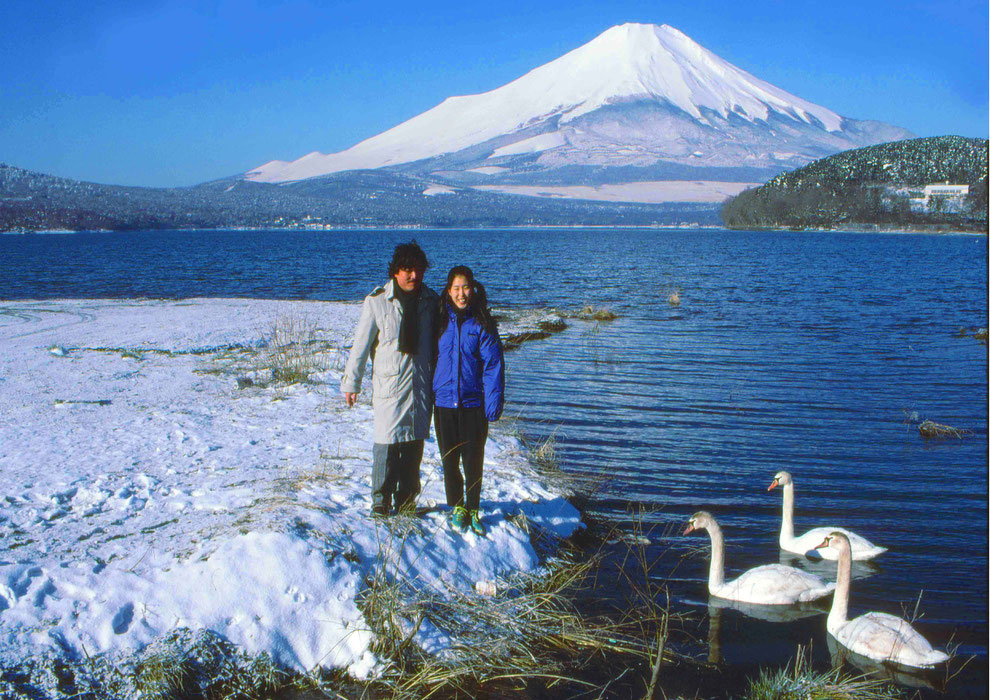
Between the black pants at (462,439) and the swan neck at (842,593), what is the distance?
265 centimetres

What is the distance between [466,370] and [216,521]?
2.15 meters

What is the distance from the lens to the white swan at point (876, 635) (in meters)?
5.26

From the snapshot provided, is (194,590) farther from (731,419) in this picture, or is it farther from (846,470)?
(731,419)

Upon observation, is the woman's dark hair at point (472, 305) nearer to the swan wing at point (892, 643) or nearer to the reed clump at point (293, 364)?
the swan wing at point (892, 643)

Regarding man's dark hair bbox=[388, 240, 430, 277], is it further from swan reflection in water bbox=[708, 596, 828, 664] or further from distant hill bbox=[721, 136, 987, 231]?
distant hill bbox=[721, 136, 987, 231]

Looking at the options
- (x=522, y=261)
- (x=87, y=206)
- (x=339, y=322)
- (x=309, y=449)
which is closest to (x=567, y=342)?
(x=339, y=322)

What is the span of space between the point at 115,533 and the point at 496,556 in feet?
8.85

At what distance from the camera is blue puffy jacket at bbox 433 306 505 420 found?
5504 millimetres

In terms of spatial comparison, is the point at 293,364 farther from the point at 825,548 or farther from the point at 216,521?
the point at 825,548

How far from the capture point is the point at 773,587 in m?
6.10

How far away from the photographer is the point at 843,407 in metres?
12.7

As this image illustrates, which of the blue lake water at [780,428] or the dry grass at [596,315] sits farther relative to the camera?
the dry grass at [596,315]

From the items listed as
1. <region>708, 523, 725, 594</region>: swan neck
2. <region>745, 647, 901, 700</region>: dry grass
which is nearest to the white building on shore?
<region>708, 523, 725, 594</region>: swan neck

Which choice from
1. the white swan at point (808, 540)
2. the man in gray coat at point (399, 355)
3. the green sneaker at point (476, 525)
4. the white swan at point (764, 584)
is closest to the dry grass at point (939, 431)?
the white swan at point (808, 540)
